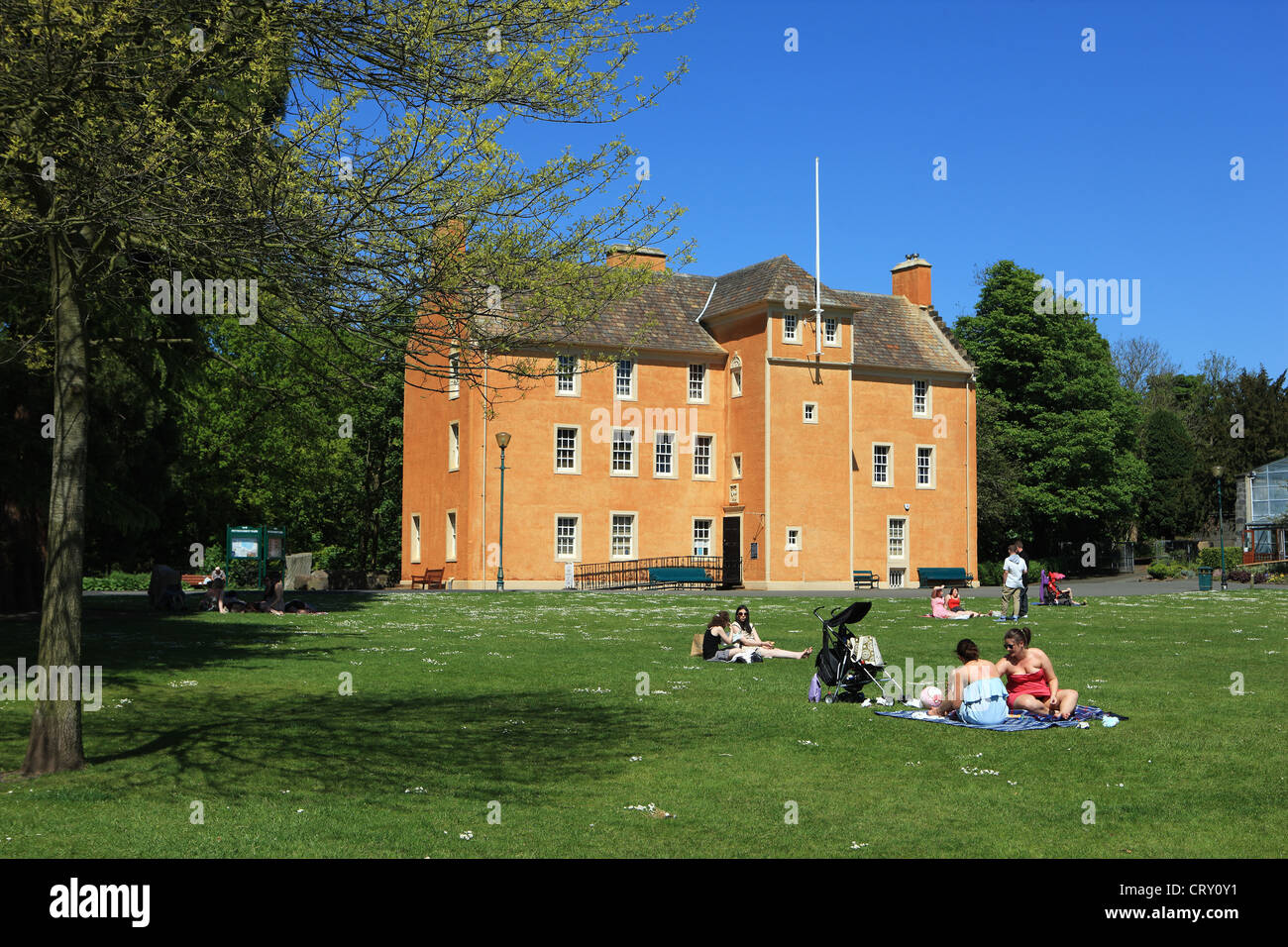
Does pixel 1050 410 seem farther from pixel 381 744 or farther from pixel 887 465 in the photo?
pixel 381 744

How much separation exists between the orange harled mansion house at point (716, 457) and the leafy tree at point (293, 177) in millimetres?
38726

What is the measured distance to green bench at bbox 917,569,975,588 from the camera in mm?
57781

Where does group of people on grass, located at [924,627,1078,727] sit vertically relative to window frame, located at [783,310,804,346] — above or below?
below

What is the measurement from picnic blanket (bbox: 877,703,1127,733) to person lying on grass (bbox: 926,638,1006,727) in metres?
0.09

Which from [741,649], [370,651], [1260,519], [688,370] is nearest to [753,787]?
[741,649]

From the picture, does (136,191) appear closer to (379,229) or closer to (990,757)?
(379,229)

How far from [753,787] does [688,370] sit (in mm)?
46640

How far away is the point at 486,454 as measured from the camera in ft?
168

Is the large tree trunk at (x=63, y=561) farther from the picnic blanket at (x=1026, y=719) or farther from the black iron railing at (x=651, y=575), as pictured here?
the black iron railing at (x=651, y=575)

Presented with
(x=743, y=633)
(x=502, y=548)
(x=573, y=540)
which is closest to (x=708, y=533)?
(x=573, y=540)

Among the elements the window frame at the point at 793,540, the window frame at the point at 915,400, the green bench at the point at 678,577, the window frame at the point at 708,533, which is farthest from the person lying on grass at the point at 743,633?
the window frame at the point at 915,400

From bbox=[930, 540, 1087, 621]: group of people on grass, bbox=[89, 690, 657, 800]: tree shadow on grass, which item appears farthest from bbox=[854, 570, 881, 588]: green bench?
bbox=[89, 690, 657, 800]: tree shadow on grass

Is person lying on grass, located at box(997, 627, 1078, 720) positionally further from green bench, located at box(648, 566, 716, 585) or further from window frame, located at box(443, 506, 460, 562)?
window frame, located at box(443, 506, 460, 562)

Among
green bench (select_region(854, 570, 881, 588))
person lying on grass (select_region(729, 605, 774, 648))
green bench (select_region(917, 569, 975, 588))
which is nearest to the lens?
person lying on grass (select_region(729, 605, 774, 648))
